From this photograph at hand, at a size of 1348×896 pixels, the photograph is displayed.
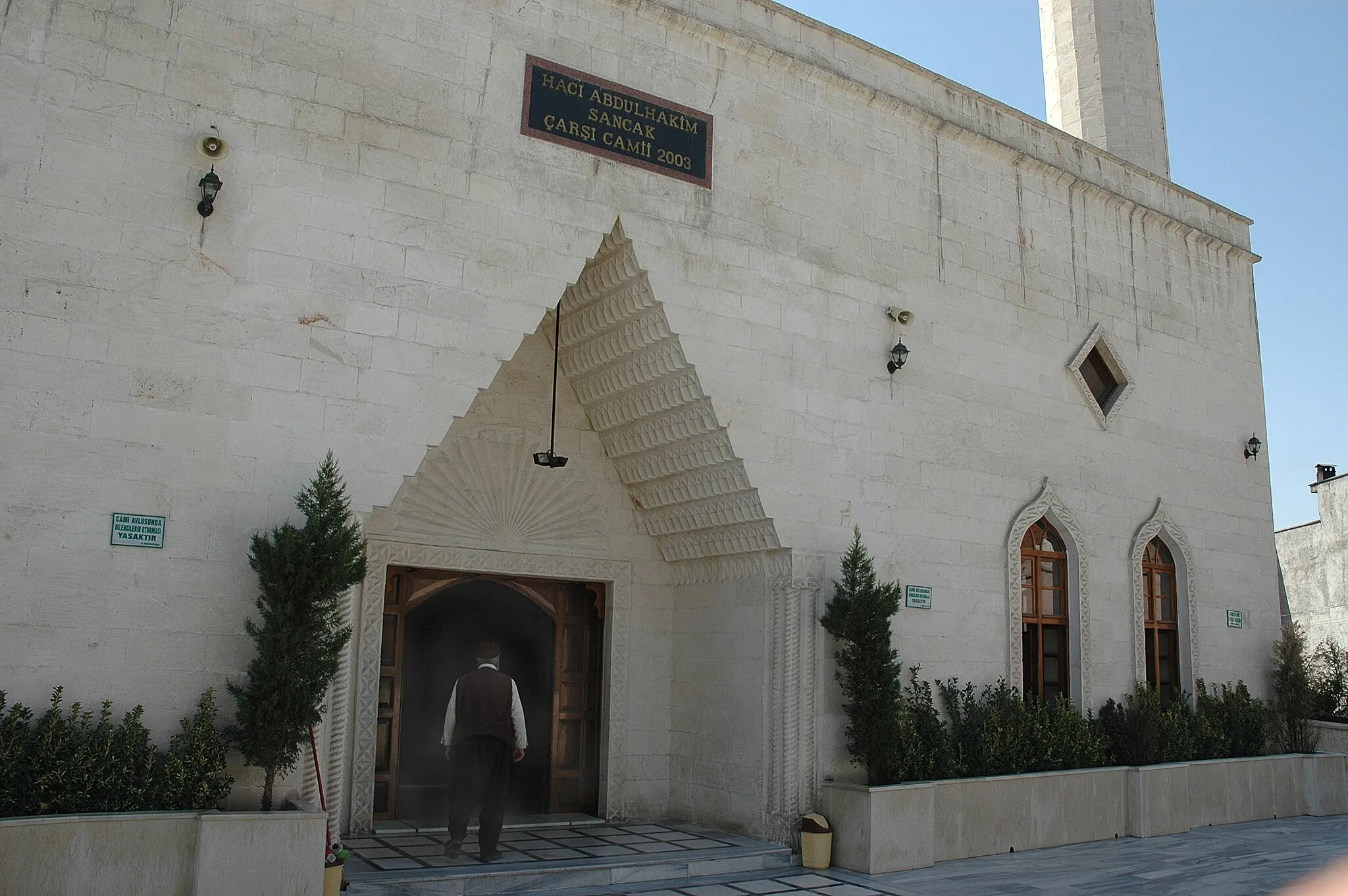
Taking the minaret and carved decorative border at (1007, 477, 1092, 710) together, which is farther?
the minaret

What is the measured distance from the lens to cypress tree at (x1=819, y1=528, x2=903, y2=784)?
7.30m

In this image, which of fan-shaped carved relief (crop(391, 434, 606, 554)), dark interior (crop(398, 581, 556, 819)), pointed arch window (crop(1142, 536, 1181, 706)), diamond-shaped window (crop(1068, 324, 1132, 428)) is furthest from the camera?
pointed arch window (crop(1142, 536, 1181, 706))

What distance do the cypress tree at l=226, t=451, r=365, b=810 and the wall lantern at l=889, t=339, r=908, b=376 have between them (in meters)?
4.42

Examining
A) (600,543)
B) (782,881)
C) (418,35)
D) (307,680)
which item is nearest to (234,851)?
(307,680)

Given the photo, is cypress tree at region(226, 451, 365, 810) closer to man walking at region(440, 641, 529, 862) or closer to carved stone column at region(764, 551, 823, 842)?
man walking at region(440, 641, 529, 862)

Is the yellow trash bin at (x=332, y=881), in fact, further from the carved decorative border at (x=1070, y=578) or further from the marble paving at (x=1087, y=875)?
the carved decorative border at (x=1070, y=578)

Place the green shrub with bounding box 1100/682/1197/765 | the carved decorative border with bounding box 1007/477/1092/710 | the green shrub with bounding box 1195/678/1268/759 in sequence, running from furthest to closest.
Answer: the green shrub with bounding box 1195/678/1268/759
the green shrub with bounding box 1100/682/1197/765
the carved decorative border with bounding box 1007/477/1092/710

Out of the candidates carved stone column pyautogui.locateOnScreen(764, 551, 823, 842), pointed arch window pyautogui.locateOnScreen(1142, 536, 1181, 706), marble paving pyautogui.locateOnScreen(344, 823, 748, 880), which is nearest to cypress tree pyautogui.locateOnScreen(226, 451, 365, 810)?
marble paving pyautogui.locateOnScreen(344, 823, 748, 880)

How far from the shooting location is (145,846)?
16.2 ft

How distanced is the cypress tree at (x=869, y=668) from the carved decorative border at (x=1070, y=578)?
6.17ft

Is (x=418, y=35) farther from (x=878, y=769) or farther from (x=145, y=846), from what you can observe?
(x=878, y=769)

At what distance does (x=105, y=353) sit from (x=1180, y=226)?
32.5 ft

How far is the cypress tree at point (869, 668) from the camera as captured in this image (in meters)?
7.30

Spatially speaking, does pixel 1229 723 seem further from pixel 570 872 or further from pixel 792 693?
pixel 570 872
